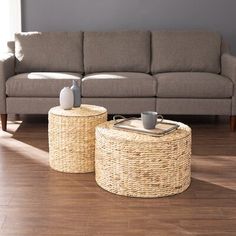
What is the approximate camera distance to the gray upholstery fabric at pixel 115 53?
447cm

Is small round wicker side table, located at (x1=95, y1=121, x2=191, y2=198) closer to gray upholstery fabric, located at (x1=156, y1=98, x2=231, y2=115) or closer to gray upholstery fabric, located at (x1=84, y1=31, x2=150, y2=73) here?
gray upholstery fabric, located at (x1=156, y1=98, x2=231, y2=115)

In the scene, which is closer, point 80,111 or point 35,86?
point 80,111

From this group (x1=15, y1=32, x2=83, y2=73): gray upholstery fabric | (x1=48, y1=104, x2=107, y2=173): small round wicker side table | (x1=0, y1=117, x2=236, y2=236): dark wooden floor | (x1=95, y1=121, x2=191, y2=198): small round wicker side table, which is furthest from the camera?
(x1=15, y1=32, x2=83, y2=73): gray upholstery fabric

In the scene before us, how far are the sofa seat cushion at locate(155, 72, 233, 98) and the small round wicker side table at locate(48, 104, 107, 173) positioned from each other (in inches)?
43.9

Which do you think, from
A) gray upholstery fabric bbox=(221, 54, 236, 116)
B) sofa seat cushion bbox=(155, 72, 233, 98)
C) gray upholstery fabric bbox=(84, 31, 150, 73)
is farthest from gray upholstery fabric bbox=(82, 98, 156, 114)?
gray upholstery fabric bbox=(221, 54, 236, 116)

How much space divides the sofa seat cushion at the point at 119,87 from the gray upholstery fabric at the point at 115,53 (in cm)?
48

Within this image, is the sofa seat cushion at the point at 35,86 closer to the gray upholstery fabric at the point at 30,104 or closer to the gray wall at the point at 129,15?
the gray upholstery fabric at the point at 30,104

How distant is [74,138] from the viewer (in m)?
2.93

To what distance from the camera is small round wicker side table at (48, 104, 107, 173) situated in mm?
2926

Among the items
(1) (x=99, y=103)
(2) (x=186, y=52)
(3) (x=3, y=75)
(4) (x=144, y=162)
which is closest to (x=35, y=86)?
(3) (x=3, y=75)

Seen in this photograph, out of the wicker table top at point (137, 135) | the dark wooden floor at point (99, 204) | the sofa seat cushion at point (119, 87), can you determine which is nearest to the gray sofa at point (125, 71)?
the sofa seat cushion at point (119, 87)

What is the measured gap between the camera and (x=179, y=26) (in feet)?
16.0

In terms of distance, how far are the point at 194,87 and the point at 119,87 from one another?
0.65 m

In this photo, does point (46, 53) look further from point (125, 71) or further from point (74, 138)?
point (74, 138)
